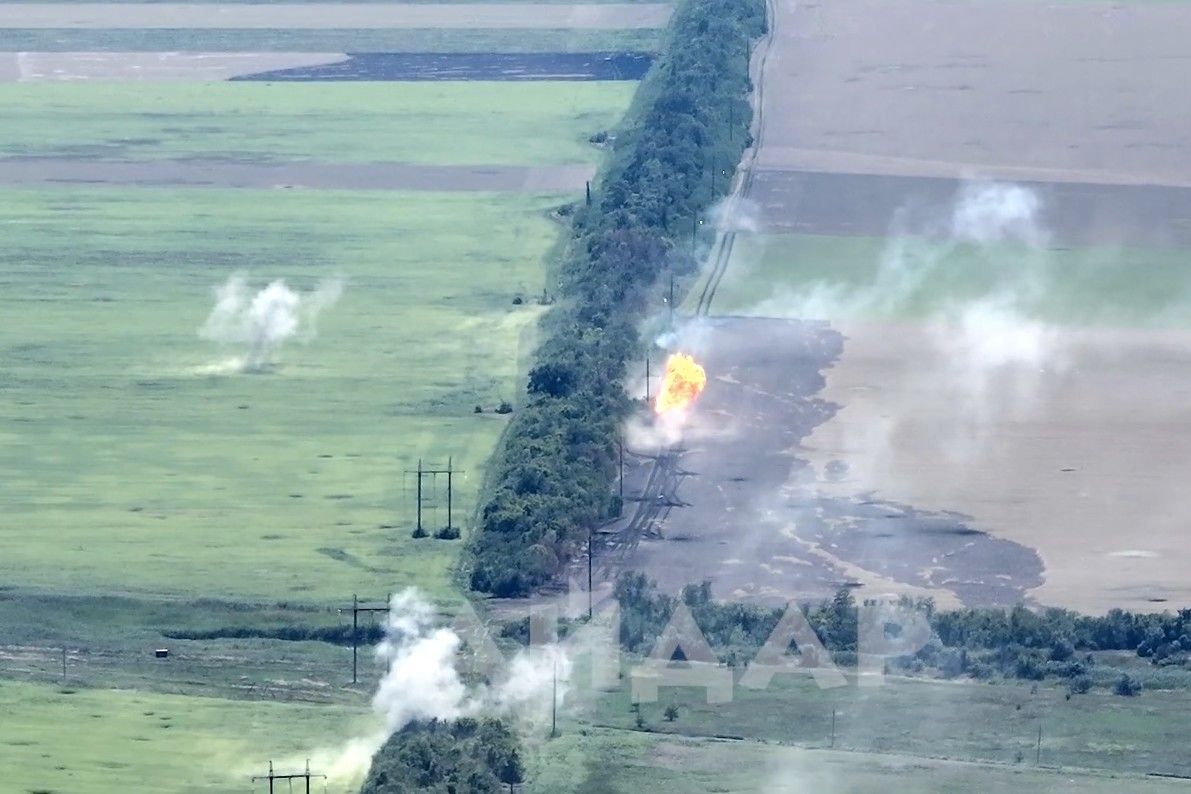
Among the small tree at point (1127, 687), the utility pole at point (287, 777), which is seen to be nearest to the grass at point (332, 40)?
the small tree at point (1127, 687)

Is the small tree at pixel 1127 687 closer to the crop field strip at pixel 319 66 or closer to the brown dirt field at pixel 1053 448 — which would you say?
the brown dirt field at pixel 1053 448

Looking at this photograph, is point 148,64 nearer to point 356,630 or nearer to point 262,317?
point 262,317

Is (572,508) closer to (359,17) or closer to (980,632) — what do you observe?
(980,632)

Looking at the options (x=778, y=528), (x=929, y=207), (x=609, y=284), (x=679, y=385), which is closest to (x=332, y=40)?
(x=929, y=207)

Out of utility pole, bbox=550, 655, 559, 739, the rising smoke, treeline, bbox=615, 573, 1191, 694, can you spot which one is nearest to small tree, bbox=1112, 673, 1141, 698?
treeline, bbox=615, 573, 1191, 694

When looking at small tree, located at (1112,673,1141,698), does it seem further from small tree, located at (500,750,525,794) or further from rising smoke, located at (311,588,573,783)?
small tree, located at (500,750,525,794)

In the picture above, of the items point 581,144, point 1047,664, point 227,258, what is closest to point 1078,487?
point 1047,664
